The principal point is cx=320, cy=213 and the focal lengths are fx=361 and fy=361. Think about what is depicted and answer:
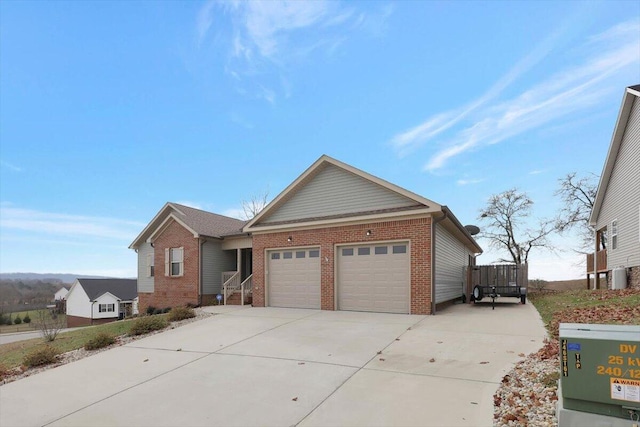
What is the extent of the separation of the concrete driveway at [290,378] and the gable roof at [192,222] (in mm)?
9841

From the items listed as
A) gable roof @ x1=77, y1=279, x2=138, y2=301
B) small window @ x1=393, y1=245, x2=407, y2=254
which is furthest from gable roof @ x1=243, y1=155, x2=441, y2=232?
gable roof @ x1=77, y1=279, x2=138, y2=301

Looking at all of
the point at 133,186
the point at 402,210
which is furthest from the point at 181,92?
the point at 402,210

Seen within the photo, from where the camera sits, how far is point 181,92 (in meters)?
16.7

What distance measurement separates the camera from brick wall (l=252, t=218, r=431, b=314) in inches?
470

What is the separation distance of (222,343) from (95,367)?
2.73 metres

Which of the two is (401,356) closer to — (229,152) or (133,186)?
(229,152)

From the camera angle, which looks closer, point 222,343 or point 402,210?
point 222,343

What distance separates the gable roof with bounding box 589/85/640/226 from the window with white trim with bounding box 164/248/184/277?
859 inches

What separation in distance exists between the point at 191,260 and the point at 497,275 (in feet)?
49.9

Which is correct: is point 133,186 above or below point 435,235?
above

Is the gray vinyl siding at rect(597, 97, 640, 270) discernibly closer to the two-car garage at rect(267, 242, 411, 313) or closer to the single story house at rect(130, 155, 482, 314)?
the single story house at rect(130, 155, 482, 314)

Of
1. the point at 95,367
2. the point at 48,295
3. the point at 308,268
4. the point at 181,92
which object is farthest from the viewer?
the point at 48,295

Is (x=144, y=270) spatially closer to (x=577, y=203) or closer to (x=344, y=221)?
(x=344, y=221)

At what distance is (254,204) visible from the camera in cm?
3822
